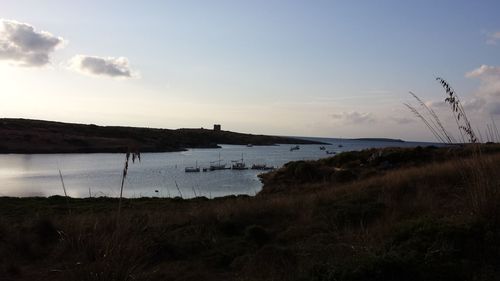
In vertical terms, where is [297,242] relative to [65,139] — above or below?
below

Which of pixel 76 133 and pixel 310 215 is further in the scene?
pixel 76 133

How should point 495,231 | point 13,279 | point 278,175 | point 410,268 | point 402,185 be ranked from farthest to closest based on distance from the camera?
point 278,175, point 402,185, point 13,279, point 495,231, point 410,268

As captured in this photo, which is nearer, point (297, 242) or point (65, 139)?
point (297, 242)

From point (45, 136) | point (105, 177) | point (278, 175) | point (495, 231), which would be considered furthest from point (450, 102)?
point (45, 136)

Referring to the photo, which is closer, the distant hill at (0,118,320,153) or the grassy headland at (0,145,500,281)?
the grassy headland at (0,145,500,281)

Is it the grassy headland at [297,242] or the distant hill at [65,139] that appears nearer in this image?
the grassy headland at [297,242]

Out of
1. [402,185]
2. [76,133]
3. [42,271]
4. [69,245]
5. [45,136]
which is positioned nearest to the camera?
[42,271]

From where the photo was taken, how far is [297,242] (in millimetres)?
7770

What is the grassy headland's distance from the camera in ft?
17.2

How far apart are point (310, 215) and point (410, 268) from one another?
5067 mm

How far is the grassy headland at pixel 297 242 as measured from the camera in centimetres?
524

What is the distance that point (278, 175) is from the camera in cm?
4322

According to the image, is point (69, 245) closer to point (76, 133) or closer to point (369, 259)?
point (369, 259)

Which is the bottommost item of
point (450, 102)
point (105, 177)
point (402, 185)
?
point (105, 177)
